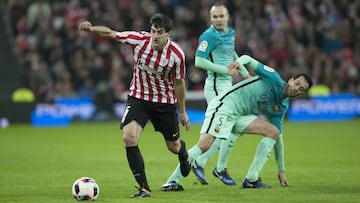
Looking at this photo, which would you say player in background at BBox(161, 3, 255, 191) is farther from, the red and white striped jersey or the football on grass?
the football on grass

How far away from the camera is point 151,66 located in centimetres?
955

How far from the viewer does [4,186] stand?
1041 cm

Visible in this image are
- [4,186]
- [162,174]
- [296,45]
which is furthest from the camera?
[296,45]

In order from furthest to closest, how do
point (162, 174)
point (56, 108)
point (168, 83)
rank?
point (56, 108), point (162, 174), point (168, 83)

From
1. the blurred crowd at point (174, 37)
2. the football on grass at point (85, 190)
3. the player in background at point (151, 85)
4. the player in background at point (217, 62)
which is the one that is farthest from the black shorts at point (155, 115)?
the blurred crowd at point (174, 37)

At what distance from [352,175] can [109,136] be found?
8921mm

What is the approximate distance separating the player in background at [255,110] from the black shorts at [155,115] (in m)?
0.67

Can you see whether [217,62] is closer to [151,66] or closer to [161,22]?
[151,66]

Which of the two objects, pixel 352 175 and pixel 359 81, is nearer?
pixel 352 175

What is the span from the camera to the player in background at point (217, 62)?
1085 centimetres

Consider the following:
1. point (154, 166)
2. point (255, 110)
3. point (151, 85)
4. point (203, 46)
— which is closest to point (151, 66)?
point (151, 85)

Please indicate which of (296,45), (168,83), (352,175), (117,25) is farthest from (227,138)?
(296,45)

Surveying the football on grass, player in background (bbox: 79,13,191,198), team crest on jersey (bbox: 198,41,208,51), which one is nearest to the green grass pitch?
the football on grass

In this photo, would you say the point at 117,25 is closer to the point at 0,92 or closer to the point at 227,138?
the point at 0,92
